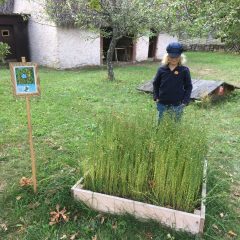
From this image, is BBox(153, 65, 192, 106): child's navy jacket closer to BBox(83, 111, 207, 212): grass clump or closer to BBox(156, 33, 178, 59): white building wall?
BBox(83, 111, 207, 212): grass clump

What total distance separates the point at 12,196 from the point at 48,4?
38.5 feet

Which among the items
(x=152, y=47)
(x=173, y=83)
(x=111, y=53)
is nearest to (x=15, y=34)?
(x=111, y=53)

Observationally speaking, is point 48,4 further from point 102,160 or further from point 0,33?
point 102,160

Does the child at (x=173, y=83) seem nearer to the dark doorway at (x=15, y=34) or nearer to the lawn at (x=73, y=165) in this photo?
the lawn at (x=73, y=165)

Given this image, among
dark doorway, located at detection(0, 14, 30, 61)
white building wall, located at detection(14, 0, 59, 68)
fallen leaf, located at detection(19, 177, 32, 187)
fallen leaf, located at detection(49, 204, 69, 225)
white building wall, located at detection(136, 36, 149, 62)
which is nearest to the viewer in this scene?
fallen leaf, located at detection(49, 204, 69, 225)

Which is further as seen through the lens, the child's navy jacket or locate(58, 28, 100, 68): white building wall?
locate(58, 28, 100, 68): white building wall

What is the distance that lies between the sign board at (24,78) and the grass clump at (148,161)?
92cm

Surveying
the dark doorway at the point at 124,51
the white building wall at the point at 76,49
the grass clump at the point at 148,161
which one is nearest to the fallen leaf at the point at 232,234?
the grass clump at the point at 148,161

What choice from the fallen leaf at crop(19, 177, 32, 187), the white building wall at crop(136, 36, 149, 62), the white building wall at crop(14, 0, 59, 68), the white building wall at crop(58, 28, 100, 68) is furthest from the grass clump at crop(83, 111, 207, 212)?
the white building wall at crop(136, 36, 149, 62)

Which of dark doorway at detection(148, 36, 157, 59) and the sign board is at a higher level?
the sign board

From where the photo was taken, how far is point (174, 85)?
447 centimetres

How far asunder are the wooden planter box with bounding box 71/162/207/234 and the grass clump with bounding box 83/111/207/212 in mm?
108

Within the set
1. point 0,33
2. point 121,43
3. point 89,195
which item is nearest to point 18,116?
point 89,195

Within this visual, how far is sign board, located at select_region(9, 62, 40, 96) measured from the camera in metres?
3.39
